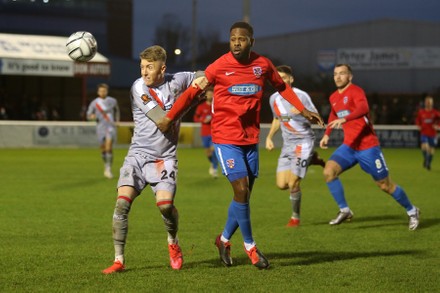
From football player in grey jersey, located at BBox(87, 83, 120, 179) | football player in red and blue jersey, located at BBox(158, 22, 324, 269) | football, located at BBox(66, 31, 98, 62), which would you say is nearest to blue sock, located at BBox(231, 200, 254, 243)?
football player in red and blue jersey, located at BBox(158, 22, 324, 269)

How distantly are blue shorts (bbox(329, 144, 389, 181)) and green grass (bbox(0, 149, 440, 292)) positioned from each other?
0.80 metres

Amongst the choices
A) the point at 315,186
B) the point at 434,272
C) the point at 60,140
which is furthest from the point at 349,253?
the point at 60,140

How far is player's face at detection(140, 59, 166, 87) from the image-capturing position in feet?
27.0

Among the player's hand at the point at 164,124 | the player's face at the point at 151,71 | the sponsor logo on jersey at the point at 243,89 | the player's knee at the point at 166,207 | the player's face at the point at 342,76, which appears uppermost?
the player's face at the point at 151,71

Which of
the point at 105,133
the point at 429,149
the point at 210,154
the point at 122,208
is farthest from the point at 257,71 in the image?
the point at 429,149

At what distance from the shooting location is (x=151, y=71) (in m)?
8.23

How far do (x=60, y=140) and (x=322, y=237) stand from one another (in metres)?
25.3

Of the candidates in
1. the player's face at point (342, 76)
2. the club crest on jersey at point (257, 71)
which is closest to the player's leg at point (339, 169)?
the player's face at point (342, 76)

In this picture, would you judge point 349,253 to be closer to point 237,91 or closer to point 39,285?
point 237,91

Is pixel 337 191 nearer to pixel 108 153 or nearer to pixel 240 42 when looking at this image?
pixel 240 42

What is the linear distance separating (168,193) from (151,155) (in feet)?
1.36

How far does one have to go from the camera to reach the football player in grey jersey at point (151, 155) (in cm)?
815

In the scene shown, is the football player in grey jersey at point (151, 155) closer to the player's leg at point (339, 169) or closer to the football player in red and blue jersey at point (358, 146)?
the football player in red and blue jersey at point (358, 146)

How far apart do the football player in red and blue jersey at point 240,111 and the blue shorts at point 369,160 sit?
3.59m
